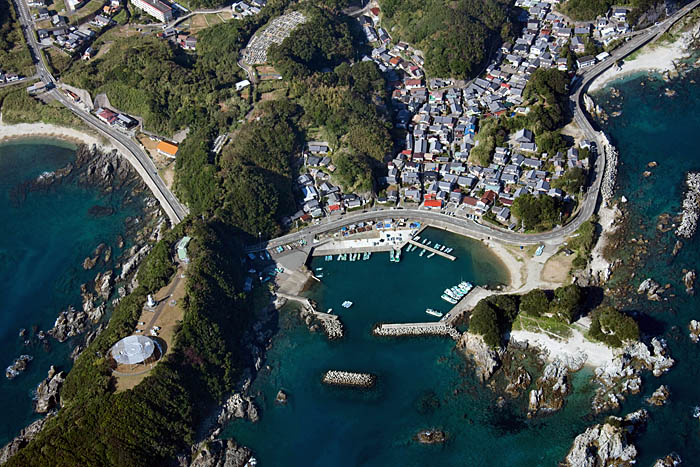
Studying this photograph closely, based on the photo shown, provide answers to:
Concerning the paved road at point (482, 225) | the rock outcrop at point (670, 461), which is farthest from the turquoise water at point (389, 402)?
the rock outcrop at point (670, 461)

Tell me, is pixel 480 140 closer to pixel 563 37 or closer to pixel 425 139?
pixel 425 139

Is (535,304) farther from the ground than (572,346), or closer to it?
farther from the ground

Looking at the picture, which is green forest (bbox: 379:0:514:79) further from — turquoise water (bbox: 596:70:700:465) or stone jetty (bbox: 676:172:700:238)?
stone jetty (bbox: 676:172:700:238)

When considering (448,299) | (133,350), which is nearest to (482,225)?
(448,299)

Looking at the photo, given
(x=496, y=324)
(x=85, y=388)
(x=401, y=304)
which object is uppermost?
(x=496, y=324)

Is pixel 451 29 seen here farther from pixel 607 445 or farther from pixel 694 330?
pixel 607 445

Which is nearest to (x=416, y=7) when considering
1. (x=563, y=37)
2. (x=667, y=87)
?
(x=563, y=37)
